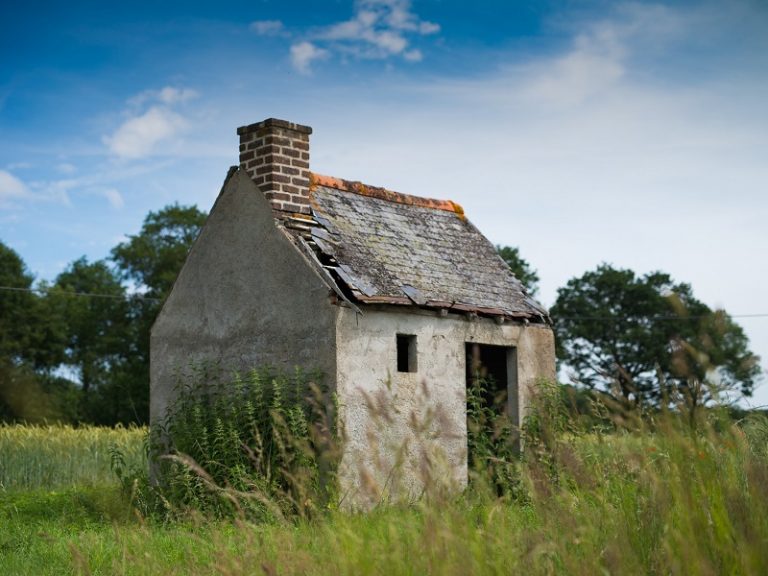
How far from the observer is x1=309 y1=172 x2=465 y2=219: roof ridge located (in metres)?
13.7

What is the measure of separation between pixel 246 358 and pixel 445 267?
3.23 metres

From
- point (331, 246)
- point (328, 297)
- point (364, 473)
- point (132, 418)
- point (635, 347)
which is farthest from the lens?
point (635, 347)

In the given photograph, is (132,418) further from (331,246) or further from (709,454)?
(709,454)

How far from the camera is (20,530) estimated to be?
Answer: 34.1 feet

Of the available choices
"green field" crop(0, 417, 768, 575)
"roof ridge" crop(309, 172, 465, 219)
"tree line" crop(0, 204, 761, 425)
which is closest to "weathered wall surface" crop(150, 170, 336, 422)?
"roof ridge" crop(309, 172, 465, 219)

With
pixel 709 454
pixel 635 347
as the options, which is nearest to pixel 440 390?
pixel 709 454

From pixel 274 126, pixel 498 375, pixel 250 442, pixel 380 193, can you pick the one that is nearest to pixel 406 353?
pixel 498 375

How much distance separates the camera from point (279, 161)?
12.6m

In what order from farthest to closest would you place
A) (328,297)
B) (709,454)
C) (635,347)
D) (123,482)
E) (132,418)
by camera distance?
(635,347), (132,418), (123,482), (328,297), (709,454)

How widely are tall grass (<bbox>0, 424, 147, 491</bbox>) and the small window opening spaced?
20.6ft

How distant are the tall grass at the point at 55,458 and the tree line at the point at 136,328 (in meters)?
14.9

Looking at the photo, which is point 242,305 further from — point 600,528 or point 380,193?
point 600,528

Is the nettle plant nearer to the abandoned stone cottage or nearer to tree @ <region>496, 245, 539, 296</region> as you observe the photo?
the abandoned stone cottage

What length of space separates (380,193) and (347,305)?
356cm
